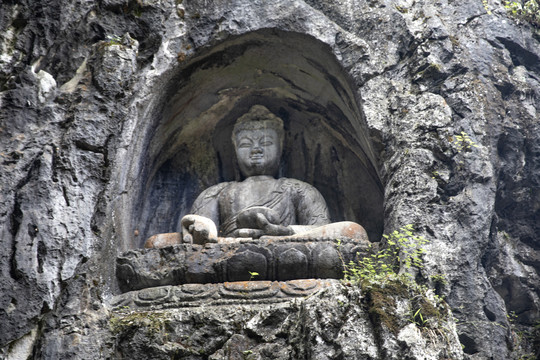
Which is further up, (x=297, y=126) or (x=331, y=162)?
(x=297, y=126)

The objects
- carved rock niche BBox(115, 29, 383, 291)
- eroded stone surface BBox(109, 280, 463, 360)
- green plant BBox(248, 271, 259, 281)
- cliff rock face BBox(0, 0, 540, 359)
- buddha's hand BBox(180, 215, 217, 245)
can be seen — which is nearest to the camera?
eroded stone surface BBox(109, 280, 463, 360)

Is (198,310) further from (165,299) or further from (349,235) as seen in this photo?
(349,235)

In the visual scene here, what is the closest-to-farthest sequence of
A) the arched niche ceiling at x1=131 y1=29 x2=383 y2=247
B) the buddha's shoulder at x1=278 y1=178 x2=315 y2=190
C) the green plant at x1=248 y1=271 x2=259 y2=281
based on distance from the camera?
the green plant at x1=248 y1=271 x2=259 y2=281, the arched niche ceiling at x1=131 y1=29 x2=383 y2=247, the buddha's shoulder at x1=278 y1=178 x2=315 y2=190

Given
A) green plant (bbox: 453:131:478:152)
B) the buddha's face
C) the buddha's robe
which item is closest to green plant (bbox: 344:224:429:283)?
green plant (bbox: 453:131:478:152)

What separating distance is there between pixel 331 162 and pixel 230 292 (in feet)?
9.67

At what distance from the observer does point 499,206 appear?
6.99 meters

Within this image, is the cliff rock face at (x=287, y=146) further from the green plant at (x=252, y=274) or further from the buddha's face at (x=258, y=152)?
the green plant at (x=252, y=274)

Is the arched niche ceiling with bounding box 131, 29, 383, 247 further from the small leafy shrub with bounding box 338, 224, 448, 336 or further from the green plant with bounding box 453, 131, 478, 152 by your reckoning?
the small leafy shrub with bounding box 338, 224, 448, 336

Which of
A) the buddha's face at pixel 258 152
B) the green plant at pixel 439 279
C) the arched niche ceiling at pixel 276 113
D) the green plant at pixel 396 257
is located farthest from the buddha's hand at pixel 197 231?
the green plant at pixel 439 279

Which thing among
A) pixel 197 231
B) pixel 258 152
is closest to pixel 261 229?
pixel 197 231

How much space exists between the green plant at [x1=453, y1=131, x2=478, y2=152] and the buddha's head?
2447 millimetres

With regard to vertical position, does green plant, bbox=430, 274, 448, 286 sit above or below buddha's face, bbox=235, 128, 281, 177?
below

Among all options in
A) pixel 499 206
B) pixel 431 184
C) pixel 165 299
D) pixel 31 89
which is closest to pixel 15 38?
pixel 31 89

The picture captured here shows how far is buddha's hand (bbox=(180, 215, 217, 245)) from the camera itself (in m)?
6.59
